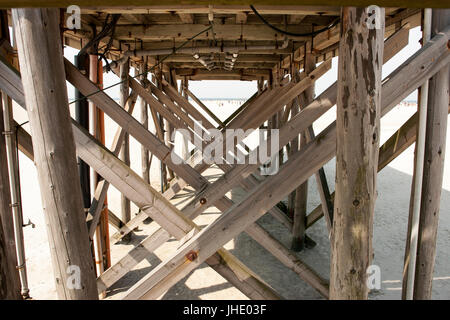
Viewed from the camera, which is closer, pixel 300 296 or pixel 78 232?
pixel 78 232

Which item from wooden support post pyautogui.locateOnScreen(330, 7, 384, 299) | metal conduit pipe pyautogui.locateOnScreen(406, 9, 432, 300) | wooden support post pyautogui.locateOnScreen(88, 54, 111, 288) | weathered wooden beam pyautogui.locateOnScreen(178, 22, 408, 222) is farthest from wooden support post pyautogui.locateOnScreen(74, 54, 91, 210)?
metal conduit pipe pyautogui.locateOnScreen(406, 9, 432, 300)

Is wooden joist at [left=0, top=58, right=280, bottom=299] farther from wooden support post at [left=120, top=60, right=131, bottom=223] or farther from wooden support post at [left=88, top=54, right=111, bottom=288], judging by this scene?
wooden support post at [left=120, top=60, right=131, bottom=223]

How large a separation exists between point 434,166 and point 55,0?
8.23ft

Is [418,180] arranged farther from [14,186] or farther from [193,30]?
[193,30]

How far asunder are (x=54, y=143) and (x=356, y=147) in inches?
58.3

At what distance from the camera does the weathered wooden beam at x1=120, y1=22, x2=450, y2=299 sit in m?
1.97

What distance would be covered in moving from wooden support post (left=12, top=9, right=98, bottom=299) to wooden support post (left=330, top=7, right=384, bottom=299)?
135cm

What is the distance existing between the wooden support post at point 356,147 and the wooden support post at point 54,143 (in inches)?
53.3

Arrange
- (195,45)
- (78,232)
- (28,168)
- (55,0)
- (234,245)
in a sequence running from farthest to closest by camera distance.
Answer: (28,168)
(234,245)
(195,45)
(78,232)
(55,0)

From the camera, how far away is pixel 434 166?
2.35 meters

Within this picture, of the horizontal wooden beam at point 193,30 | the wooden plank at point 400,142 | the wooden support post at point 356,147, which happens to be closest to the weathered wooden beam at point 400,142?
the wooden plank at point 400,142

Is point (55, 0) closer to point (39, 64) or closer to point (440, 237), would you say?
point (39, 64)

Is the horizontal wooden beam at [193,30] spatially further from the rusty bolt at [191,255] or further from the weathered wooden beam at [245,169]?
the rusty bolt at [191,255]
